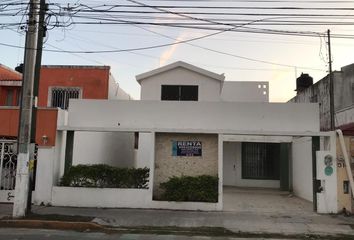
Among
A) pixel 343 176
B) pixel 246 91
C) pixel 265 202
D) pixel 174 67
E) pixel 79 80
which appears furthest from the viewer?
pixel 246 91

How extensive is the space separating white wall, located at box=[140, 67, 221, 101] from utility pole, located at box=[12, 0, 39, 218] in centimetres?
959

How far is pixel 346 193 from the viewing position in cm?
1534

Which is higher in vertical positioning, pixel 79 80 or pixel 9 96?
pixel 79 80

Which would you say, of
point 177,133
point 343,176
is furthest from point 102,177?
point 343,176

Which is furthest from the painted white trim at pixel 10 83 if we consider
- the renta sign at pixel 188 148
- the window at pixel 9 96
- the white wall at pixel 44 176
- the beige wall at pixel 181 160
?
the renta sign at pixel 188 148

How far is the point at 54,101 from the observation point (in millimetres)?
22031

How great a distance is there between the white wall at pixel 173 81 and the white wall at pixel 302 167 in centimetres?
522

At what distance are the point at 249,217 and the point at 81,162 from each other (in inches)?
299

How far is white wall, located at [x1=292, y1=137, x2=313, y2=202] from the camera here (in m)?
18.5

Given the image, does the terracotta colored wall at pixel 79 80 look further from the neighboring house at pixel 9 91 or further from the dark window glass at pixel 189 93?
the dark window glass at pixel 189 93

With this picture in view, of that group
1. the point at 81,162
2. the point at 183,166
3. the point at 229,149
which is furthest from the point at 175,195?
the point at 229,149

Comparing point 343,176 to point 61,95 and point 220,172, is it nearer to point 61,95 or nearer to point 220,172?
point 220,172

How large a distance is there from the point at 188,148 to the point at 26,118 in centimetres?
590

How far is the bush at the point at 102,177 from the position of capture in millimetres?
16141
